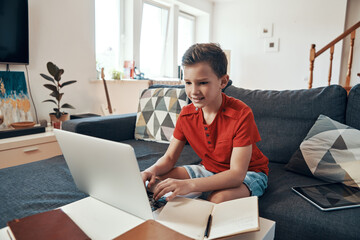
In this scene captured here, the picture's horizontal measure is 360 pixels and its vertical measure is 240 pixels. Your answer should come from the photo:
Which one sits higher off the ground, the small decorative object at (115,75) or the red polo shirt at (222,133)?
the small decorative object at (115,75)

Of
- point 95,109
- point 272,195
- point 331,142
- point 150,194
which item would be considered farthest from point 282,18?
point 150,194

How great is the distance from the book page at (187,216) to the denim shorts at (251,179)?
0.36 meters

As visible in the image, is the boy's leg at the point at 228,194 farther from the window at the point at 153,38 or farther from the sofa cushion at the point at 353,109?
the window at the point at 153,38

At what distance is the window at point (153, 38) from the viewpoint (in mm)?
4098

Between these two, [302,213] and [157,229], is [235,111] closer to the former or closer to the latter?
[302,213]

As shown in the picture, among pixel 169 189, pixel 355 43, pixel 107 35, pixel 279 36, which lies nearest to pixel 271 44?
pixel 279 36

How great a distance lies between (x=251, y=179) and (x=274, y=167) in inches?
18.3

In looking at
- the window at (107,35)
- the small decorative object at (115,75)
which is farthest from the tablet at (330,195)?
the window at (107,35)

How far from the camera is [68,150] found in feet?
2.54

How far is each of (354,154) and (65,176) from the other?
1.31m

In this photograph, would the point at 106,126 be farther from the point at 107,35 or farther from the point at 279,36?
the point at 279,36

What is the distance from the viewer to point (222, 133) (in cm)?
104

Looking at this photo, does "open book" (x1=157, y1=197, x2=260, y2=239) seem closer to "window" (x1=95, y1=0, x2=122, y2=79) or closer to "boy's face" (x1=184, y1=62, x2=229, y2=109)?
"boy's face" (x1=184, y1=62, x2=229, y2=109)

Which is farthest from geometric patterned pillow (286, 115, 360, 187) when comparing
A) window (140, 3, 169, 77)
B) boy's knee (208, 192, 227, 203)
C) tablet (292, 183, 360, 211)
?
window (140, 3, 169, 77)
